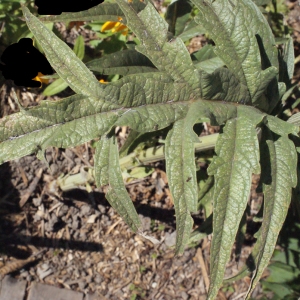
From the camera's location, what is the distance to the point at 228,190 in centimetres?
102

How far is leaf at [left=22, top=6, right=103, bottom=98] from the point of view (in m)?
0.90

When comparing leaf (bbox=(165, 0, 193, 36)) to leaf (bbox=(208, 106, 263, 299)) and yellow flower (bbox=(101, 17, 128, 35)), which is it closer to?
yellow flower (bbox=(101, 17, 128, 35))

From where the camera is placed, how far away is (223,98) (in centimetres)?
109

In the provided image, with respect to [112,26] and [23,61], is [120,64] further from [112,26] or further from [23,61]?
[112,26]

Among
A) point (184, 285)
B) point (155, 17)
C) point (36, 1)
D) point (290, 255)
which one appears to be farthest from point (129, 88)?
point (184, 285)

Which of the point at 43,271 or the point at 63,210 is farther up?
the point at 63,210

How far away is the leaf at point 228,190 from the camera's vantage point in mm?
1006

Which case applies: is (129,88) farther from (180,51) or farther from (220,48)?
Answer: (220,48)

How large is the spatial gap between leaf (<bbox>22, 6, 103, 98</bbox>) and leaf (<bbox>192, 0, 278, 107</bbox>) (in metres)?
0.38

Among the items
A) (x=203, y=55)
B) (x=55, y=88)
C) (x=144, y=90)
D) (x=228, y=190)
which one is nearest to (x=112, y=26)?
(x=55, y=88)

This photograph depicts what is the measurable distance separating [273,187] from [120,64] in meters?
0.64

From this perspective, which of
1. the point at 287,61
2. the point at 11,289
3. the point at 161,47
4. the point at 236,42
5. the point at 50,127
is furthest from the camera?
the point at 11,289

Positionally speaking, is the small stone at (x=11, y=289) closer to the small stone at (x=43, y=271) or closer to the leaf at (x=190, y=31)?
the small stone at (x=43, y=271)

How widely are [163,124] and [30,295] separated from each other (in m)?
1.80
